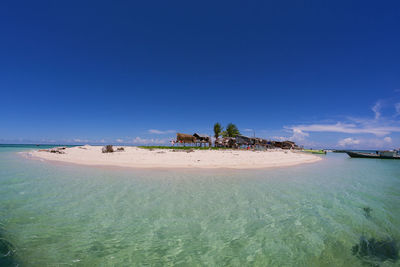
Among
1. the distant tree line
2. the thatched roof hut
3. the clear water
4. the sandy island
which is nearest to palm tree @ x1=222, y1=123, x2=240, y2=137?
the distant tree line

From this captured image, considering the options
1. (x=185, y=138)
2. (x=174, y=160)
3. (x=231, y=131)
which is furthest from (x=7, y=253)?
(x=231, y=131)

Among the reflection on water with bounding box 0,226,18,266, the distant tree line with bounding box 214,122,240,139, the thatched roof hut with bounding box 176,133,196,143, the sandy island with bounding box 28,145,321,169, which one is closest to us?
the reflection on water with bounding box 0,226,18,266

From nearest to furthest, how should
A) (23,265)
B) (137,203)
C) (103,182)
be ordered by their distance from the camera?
1. (23,265)
2. (137,203)
3. (103,182)

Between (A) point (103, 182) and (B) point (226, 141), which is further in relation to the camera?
(B) point (226, 141)

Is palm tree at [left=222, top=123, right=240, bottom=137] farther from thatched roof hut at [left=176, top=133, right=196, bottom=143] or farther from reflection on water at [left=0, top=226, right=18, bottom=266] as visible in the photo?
reflection on water at [left=0, top=226, right=18, bottom=266]

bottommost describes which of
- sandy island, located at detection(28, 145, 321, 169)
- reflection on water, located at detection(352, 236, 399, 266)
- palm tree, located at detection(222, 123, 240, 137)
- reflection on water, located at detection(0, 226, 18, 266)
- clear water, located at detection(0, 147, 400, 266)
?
reflection on water, located at detection(352, 236, 399, 266)

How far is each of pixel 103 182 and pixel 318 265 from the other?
9941 millimetres

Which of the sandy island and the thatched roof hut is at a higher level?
the thatched roof hut

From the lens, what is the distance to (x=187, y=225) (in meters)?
4.77

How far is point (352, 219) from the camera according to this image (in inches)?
214

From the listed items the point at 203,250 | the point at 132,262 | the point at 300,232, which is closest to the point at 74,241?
the point at 132,262

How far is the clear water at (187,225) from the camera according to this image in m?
3.39

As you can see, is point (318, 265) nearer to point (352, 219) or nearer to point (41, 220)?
point (352, 219)

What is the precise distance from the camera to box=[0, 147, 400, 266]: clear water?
339 centimetres
